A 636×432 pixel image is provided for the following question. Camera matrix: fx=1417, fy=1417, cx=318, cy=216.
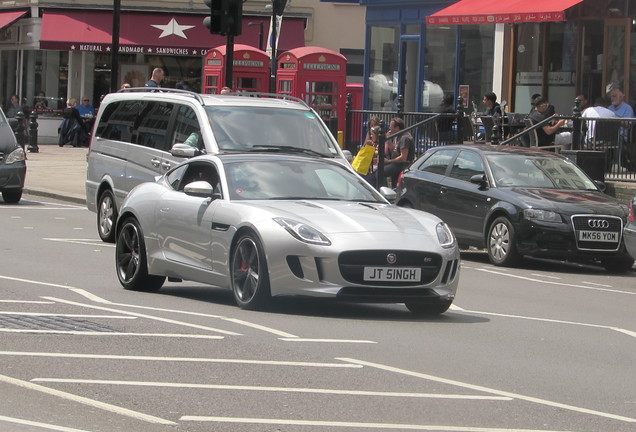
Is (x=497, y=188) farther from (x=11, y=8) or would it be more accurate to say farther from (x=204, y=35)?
(x=11, y=8)

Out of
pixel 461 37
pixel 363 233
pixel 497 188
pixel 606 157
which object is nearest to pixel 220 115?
pixel 497 188

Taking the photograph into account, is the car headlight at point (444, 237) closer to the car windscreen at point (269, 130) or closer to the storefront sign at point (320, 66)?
the car windscreen at point (269, 130)

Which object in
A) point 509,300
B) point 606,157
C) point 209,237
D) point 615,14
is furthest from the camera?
point 615,14

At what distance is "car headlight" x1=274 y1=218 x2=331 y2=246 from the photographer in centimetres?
1115

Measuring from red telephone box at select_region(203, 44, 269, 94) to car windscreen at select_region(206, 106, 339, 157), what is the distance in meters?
16.6

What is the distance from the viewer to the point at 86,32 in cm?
4822

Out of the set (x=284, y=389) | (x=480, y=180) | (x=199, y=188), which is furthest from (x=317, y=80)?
(x=284, y=389)

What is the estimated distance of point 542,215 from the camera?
17.4 meters

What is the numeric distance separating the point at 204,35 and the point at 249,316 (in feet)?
126

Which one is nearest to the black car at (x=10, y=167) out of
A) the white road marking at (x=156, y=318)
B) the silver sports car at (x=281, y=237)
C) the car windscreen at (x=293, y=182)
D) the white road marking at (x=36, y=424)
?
the silver sports car at (x=281, y=237)

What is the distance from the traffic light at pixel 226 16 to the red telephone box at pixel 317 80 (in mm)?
10851

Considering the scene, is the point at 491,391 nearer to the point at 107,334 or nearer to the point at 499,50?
the point at 107,334

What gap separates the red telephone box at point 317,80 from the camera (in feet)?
107

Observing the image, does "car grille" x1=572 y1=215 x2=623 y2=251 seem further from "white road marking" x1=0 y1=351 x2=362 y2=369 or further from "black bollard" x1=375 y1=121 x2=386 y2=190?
"white road marking" x1=0 y1=351 x2=362 y2=369
